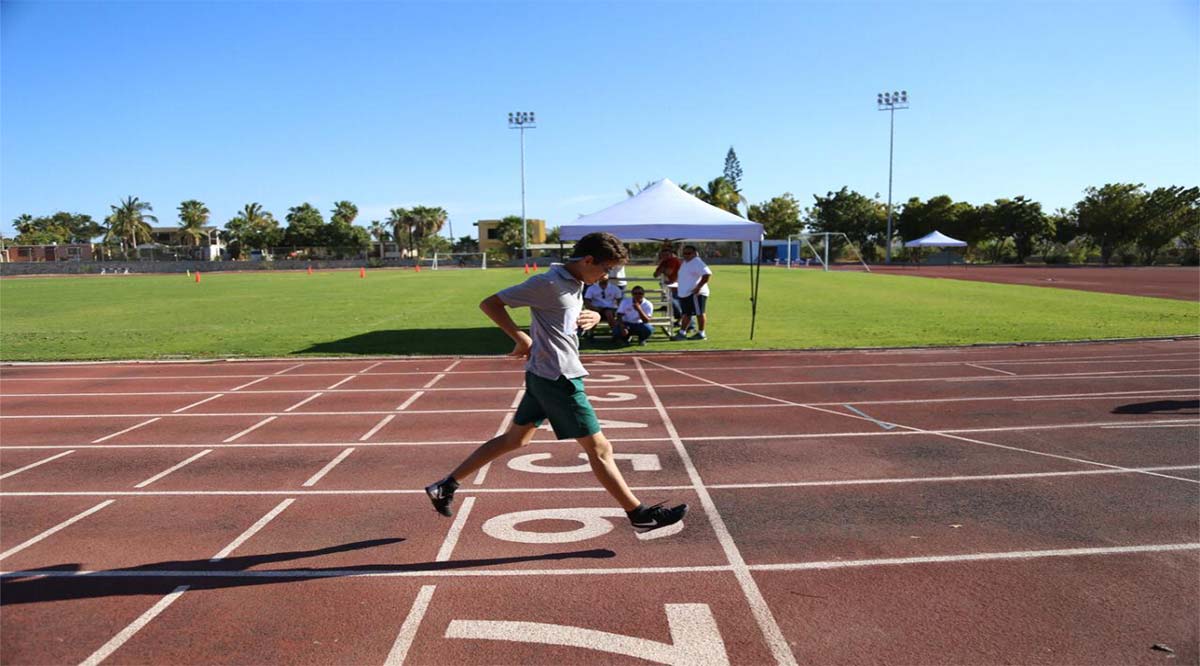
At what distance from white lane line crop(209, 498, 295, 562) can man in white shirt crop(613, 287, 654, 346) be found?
8.70 m

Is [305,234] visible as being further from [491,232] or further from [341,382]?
[341,382]

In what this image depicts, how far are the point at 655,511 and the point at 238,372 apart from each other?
29.7 ft

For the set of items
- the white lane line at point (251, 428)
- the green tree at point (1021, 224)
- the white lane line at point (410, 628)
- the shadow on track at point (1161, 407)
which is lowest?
the white lane line at point (410, 628)

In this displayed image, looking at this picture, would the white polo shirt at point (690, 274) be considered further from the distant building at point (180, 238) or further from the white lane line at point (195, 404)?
the distant building at point (180, 238)

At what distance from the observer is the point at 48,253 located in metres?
66.6

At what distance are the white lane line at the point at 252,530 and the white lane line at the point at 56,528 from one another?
4.44ft

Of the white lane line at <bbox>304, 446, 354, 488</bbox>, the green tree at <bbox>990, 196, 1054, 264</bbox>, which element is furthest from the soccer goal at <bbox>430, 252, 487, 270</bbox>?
the white lane line at <bbox>304, 446, 354, 488</bbox>

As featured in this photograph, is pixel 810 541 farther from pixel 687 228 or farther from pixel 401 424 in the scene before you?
pixel 687 228

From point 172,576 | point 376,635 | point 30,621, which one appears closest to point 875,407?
point 376,635

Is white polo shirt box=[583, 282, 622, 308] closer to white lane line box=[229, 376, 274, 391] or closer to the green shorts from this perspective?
white lane line box=[229, 376, 274, 391]

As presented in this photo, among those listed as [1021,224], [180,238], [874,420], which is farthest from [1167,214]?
[180,238]

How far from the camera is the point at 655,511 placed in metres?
4.39

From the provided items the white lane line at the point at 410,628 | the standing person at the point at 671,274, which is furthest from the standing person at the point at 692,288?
the white lane line at the point at 410,628

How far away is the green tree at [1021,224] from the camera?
64500mm
